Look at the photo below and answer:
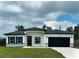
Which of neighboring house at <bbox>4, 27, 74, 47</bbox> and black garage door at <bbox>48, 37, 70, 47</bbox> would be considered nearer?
neighboring house at <bbox>4, 27, 74, 47</bbox>

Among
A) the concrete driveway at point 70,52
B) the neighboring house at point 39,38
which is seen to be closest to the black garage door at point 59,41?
the neighboring house at point 39,38

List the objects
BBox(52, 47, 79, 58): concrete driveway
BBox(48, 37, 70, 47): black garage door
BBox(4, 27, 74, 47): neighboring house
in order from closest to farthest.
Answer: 1. BBox(52, 47, 79, 58): concrete driveway
2. BBox(4, 27, 74, 47): neighboring house
3. BBox(48, 37, 70, 47): black garage door

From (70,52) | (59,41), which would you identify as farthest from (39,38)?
(70,52)

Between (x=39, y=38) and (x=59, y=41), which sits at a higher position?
(x=39, y=38)

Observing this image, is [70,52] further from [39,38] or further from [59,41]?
[39,38]

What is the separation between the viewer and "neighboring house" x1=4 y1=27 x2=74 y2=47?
27266 mm

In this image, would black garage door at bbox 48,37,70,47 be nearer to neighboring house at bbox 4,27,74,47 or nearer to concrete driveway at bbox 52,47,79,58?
neighboring house at bbox 4,27,74,47

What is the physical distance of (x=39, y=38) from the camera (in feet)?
91.9

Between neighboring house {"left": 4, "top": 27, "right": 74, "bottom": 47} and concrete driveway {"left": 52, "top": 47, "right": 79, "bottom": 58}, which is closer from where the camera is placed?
concrete driveway {"left": 52, "top": 47, "right": 79, "bottom": 58}

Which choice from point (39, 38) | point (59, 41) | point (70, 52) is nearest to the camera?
point (70, 52)

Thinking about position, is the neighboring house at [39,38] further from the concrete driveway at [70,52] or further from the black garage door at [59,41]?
the concrete driveway at [70,52]

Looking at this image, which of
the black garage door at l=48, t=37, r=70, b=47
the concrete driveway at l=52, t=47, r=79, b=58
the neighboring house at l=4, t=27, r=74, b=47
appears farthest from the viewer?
the black garage door at l=48, t=37, r=70, b=47

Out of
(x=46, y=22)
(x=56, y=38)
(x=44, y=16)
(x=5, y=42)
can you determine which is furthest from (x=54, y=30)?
(x=5, y=42)

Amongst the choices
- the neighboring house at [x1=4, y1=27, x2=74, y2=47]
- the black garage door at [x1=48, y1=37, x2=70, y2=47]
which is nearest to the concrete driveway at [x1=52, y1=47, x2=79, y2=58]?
the neighboring house at [x1=4, y1=27, x2=74, y2=47]
